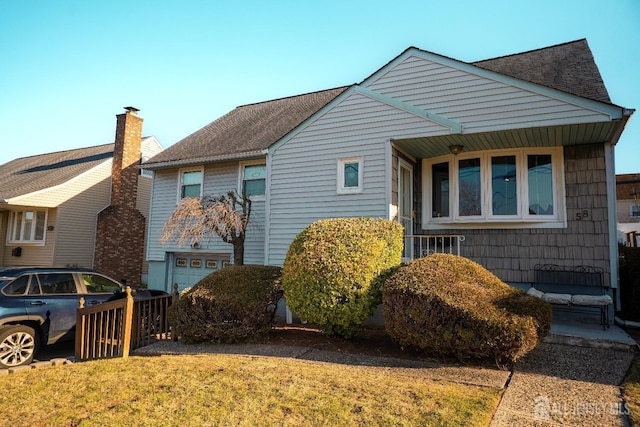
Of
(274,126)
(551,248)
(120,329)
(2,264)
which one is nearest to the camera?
(120,329)

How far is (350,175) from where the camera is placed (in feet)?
32.3

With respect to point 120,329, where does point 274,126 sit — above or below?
above

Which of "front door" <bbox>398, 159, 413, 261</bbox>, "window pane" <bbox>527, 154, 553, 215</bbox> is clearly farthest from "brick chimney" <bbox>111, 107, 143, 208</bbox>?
"window pane" <bbox>527, 154, 553, 215</bbox>

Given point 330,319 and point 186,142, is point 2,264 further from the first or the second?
point 330,319

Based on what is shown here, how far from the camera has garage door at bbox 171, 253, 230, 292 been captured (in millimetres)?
13609

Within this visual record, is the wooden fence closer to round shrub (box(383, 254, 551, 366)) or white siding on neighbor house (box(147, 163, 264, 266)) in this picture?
round shrub (box(383, 254, 551, 366))

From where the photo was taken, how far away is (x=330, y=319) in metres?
6.53

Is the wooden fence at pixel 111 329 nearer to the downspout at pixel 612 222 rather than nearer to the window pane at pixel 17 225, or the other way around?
the downspout at pixel 612 222

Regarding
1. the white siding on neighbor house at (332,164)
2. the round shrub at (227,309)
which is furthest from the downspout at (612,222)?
the round shrub at (227,309)

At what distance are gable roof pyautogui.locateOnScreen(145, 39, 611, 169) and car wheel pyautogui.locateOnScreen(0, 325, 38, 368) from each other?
7.07 metres

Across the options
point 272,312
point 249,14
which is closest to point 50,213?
point 249,14

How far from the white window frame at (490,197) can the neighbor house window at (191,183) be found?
8.14m

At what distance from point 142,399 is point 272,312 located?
3.20 meters

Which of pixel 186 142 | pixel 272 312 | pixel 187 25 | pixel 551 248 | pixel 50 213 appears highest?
pixel 187 25
